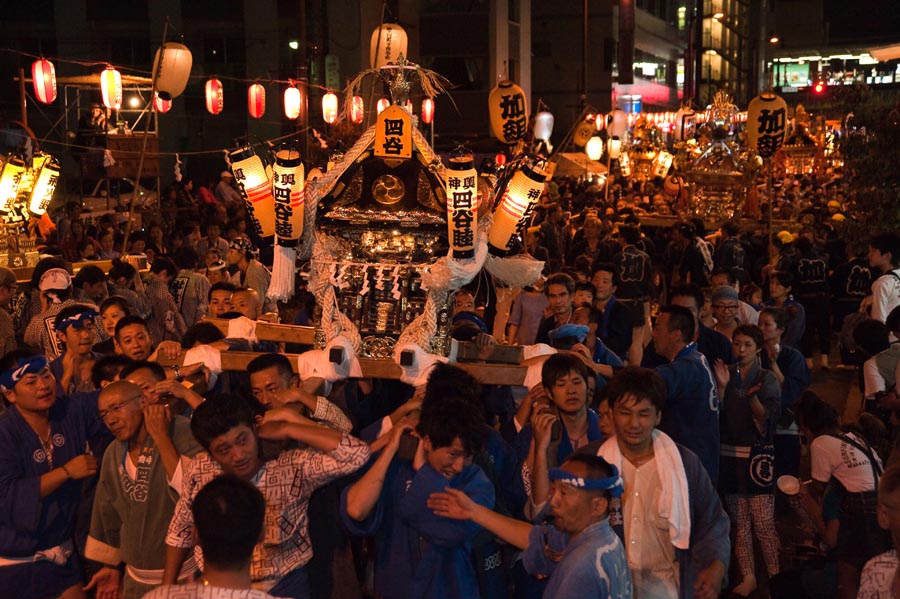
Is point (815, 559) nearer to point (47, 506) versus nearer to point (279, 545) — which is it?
point (279, 545)

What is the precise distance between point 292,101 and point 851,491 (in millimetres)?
13618

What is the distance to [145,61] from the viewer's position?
29266 millimetres

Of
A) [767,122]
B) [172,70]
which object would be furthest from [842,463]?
[767,122]

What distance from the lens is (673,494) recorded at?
3996 millimetres

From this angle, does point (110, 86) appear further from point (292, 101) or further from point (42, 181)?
point (292, 101)

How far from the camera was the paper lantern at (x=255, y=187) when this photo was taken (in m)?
6.17

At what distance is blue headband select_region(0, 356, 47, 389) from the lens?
184 inches

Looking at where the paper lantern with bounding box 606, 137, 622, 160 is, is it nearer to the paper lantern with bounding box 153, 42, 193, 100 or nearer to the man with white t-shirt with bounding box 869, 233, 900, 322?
the paper lantern with bounding box 153, 42, 193, 100

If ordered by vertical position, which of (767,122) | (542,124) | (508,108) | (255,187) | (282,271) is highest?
(542,124)

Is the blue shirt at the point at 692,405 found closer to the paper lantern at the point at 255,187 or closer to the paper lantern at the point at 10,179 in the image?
the paper lantern at the point at 255,187

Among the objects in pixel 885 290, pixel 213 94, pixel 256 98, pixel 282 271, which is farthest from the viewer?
pixel 256 98

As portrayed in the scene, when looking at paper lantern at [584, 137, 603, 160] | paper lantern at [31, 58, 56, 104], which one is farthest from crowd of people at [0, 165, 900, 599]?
paper lantern at [584, 137, 603, 160]

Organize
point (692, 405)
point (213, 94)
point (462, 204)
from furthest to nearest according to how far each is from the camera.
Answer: point (213, 94) → point (462, 204) → point (692, 405)

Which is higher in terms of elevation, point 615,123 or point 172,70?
point 615,123
